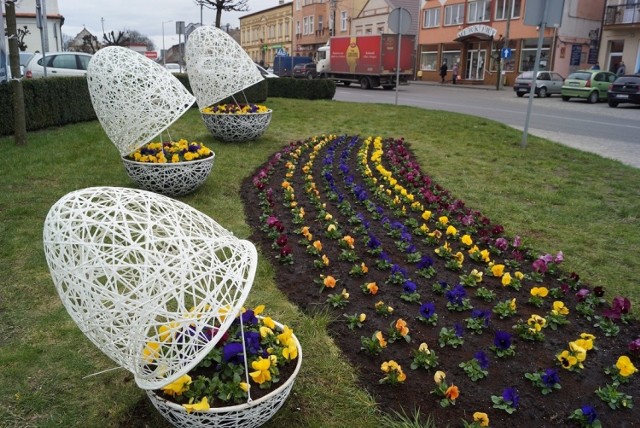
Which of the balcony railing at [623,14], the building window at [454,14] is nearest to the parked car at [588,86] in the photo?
the balcony railing at [623,14]

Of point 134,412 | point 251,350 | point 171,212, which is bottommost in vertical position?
point 134,412

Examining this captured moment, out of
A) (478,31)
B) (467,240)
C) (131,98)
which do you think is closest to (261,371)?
(467,240)

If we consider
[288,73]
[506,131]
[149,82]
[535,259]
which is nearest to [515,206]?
[535,259]

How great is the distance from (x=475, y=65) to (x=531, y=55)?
4.93m

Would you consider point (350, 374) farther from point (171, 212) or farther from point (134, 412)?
point (171, 212)

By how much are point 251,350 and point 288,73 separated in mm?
41593

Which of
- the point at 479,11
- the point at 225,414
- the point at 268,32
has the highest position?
the point at 268,32

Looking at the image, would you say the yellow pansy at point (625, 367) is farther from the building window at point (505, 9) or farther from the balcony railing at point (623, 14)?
the building window at point (505, 9)

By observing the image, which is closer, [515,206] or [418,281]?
[418,281]

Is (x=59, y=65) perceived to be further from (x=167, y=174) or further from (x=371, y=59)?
(x=371, y=59)

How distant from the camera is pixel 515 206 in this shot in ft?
20.7

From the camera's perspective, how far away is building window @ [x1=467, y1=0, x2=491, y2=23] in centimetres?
3753

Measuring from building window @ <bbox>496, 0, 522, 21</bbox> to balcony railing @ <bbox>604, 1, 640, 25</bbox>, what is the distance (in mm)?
5485

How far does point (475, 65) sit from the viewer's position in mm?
38969
